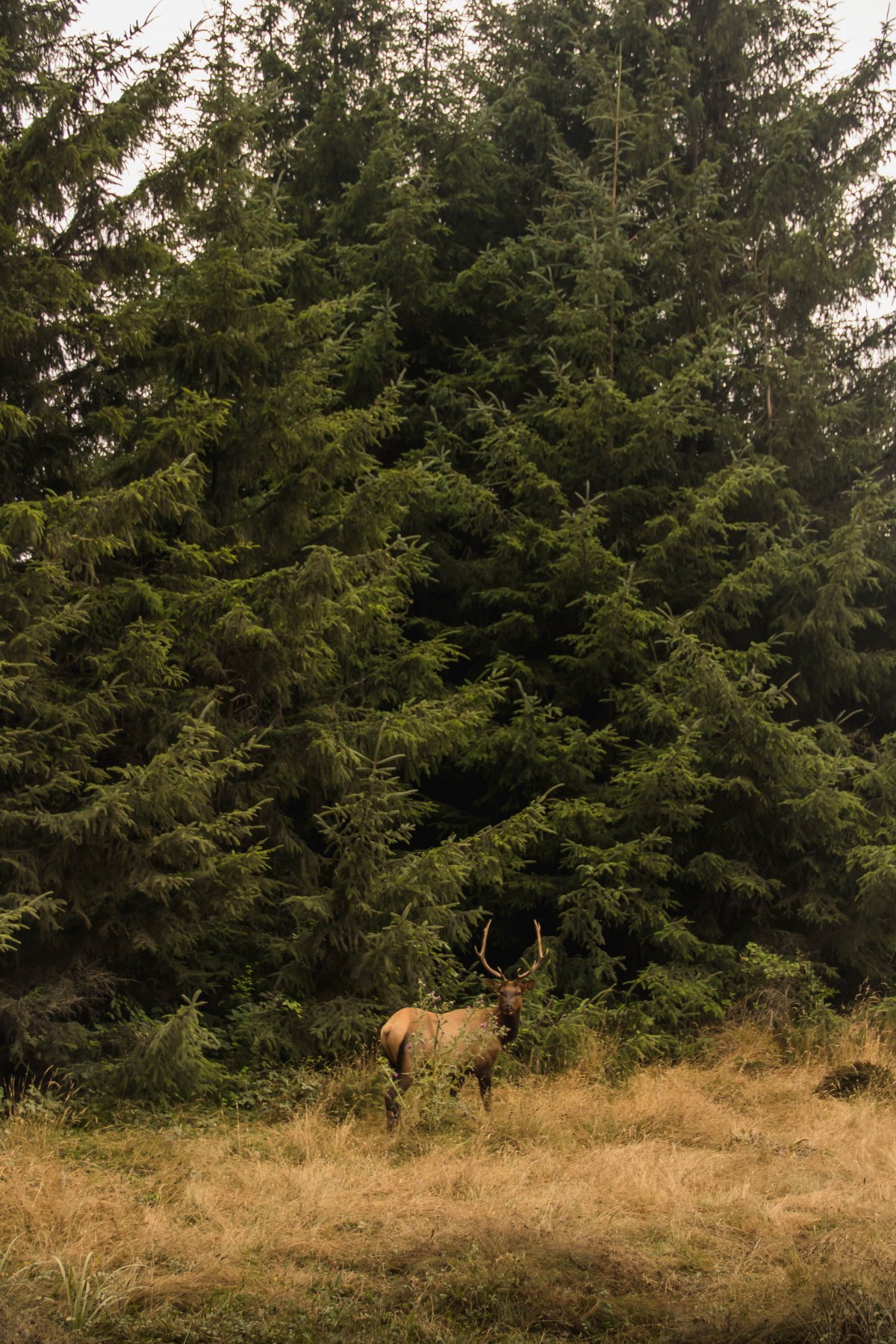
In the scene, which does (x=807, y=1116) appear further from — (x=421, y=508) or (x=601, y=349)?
(x=601, y=349)

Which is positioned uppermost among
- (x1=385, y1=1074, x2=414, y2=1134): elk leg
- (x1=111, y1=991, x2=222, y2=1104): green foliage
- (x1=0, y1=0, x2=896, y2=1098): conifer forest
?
(x1=0, y1=0, x2=896, y2=1098): conifer forest

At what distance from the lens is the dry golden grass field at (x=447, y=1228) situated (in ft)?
16.8

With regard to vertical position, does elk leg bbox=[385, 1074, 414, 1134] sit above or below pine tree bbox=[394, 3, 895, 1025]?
below

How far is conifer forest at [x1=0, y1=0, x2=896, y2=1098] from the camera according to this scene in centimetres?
912

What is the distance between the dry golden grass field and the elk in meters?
0.25

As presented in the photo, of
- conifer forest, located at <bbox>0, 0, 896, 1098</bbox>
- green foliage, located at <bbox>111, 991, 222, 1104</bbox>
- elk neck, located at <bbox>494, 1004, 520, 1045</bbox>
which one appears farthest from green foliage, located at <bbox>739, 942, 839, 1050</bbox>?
green foliage, located at <bbox>111, 991, 222, 1104</bbox>

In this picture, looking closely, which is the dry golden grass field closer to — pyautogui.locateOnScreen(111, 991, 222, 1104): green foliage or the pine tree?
pyautogui.locateOnScreen(111, 991, 222, 1104): green foliage

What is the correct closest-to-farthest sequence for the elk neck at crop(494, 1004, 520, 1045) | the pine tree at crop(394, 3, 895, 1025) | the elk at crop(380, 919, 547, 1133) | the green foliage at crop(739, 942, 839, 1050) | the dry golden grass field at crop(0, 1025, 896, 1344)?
the dry golden grass field at crop(0, 1025, 896, 1344)
the elk at crop(380, 919, 547, 1133)
the elk neck at crop(494, 1004, 520, 1045)
the green foliage at crop(739, 942, 839, 1050)
the pine tree at crop(394, 3, 895, 1025)

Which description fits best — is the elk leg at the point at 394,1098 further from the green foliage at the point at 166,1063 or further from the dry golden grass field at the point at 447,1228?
the green foliage at the point at 166,1063

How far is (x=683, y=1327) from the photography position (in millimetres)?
5148

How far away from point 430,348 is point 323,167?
122 inches

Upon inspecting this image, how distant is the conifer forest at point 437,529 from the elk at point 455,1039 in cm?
96

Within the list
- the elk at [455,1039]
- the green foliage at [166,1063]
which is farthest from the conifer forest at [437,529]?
the elk at [455,1039]

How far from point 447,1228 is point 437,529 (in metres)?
10.1
